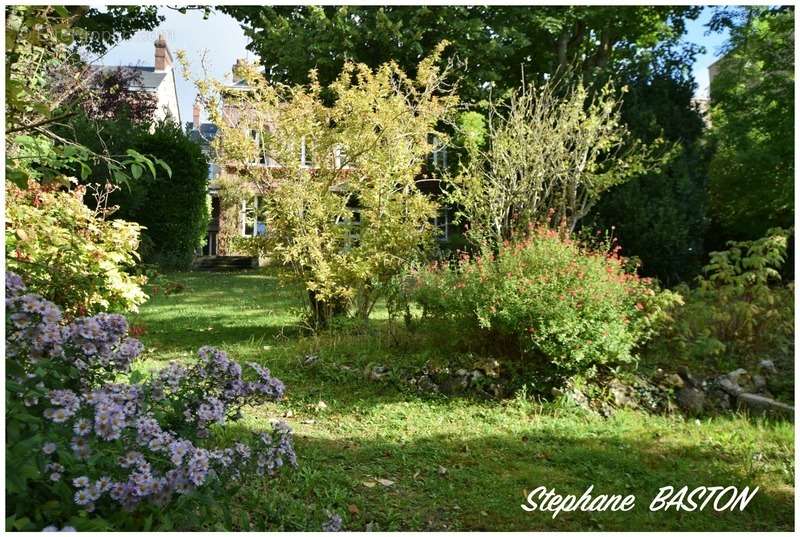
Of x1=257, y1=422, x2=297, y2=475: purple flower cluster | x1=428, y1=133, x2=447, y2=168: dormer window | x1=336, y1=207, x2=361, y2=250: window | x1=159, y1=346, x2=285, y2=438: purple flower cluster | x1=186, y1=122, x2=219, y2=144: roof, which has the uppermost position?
x1=186, y1=122, x2=219, y2=144: roof

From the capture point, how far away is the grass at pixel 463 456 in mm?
3285

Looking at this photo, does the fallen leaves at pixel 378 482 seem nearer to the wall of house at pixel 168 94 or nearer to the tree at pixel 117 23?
the tree at pixel 117 23

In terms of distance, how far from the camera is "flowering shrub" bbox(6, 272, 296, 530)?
202 cm

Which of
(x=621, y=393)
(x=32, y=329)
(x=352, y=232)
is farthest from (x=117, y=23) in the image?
(x=32, y=329)

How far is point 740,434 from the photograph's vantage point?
478cm

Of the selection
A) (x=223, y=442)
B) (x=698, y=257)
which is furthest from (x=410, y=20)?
(x=223, y=442)

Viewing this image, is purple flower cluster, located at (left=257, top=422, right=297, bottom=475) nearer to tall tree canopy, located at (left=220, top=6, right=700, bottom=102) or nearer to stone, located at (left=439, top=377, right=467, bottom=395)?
stone, located at (left=439, top=377, right=467, bottom=395)

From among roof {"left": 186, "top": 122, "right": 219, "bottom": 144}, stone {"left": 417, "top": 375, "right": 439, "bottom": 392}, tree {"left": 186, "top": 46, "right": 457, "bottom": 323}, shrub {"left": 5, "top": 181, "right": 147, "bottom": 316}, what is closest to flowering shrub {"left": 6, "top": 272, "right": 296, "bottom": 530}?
shrub {"left": 5, "top": 181, "right": 147, "bottom": 316}

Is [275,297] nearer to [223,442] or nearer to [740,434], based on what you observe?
[223,442]

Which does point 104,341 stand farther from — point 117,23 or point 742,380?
point 117,23

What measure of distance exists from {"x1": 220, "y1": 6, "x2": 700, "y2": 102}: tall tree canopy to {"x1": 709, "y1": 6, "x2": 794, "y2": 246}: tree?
2120 mm

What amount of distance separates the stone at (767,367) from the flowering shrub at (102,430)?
4.92 metres

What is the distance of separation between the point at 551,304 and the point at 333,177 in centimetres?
336

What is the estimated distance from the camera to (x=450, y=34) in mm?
14234
